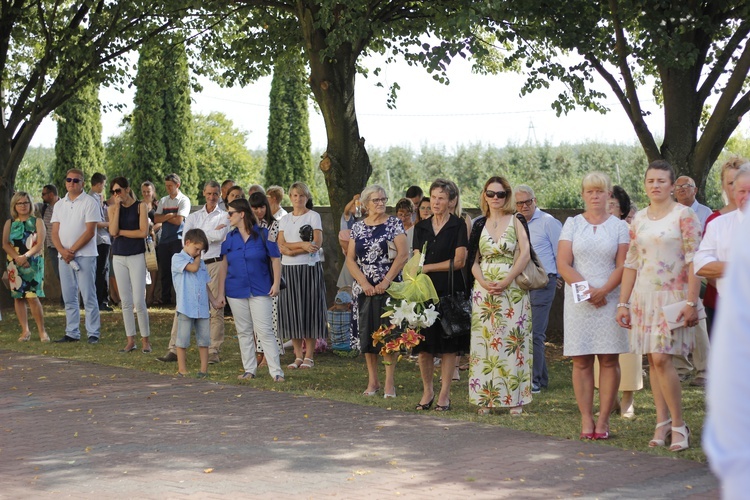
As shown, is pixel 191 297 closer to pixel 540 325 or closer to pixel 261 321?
pixel 261 321

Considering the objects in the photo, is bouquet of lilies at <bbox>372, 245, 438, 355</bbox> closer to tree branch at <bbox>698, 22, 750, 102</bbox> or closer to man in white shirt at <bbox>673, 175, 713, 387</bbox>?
man in white shirt at <bbox>673, 175, 713, 387</bbox>

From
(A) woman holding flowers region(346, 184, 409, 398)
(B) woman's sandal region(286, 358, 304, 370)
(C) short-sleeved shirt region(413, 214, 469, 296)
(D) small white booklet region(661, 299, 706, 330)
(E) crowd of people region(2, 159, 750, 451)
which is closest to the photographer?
(D) small white booklet region(661, 299, 706, 330)

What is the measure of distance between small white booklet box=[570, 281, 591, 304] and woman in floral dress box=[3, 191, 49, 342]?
9602mm

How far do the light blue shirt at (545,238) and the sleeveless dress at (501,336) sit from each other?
162cm

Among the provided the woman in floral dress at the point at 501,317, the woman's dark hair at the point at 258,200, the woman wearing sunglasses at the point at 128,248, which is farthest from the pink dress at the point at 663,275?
the woman wearing sunglasses at the point at 128,248

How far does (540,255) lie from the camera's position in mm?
10547

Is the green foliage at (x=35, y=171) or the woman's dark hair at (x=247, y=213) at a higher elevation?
the green foliage at (x=35, y=171)

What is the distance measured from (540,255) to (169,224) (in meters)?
10.5

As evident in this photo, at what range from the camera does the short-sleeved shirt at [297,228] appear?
12273 millimetres

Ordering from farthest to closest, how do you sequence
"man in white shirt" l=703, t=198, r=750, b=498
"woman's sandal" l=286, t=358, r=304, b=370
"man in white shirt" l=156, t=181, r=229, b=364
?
"man in white shirt" l=156, t=181, r=229, b=364 < "woman's sandal" l=286, t=358, r=304, b=370 < "man in white shirt" l=703, t=198, r=750, b=498

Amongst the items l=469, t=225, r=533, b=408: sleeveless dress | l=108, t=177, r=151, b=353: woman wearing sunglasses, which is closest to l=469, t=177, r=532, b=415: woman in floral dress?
l=469, t=225, r=533, b=408: sleeveless dress

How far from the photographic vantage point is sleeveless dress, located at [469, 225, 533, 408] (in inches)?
351

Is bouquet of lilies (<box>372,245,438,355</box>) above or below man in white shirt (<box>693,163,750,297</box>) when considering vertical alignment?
below

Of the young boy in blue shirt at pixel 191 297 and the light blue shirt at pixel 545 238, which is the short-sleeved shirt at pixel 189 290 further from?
the light blue shirt at pixel 545 238
